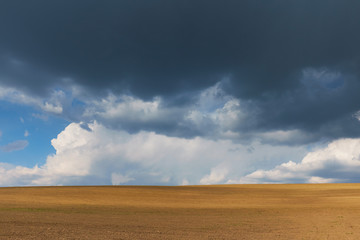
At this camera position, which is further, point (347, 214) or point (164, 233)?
point (347, 214)

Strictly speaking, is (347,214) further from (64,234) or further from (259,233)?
(64,234)

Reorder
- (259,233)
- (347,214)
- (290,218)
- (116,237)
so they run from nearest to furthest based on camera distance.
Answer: (116,237), (259,233), (290,218), (347,214)

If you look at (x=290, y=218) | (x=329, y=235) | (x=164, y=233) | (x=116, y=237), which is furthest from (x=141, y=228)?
(x=290, y=218)

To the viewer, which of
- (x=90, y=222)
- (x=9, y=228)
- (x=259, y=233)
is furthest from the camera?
(x=90, y=222)

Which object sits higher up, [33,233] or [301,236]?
[33,233]

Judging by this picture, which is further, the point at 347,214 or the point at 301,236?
the point at 347,214

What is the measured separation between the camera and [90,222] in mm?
29438

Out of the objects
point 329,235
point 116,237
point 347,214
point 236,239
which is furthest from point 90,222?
point 347,214

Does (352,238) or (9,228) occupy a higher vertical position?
(9,228)

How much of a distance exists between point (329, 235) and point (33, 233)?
2302cm

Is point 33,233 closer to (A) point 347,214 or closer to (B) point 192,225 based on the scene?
(B) point 192,225

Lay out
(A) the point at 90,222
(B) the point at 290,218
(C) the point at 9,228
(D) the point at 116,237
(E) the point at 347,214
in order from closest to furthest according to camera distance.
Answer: (D) the point at 116,237 → (C) the point at 9,228 → (A) the point at 90,222 → (B) the point at 290,218 → (E) the point at 347,214

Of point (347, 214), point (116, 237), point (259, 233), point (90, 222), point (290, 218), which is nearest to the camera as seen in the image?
point (116, 237)

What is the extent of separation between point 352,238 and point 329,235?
5.53ft
